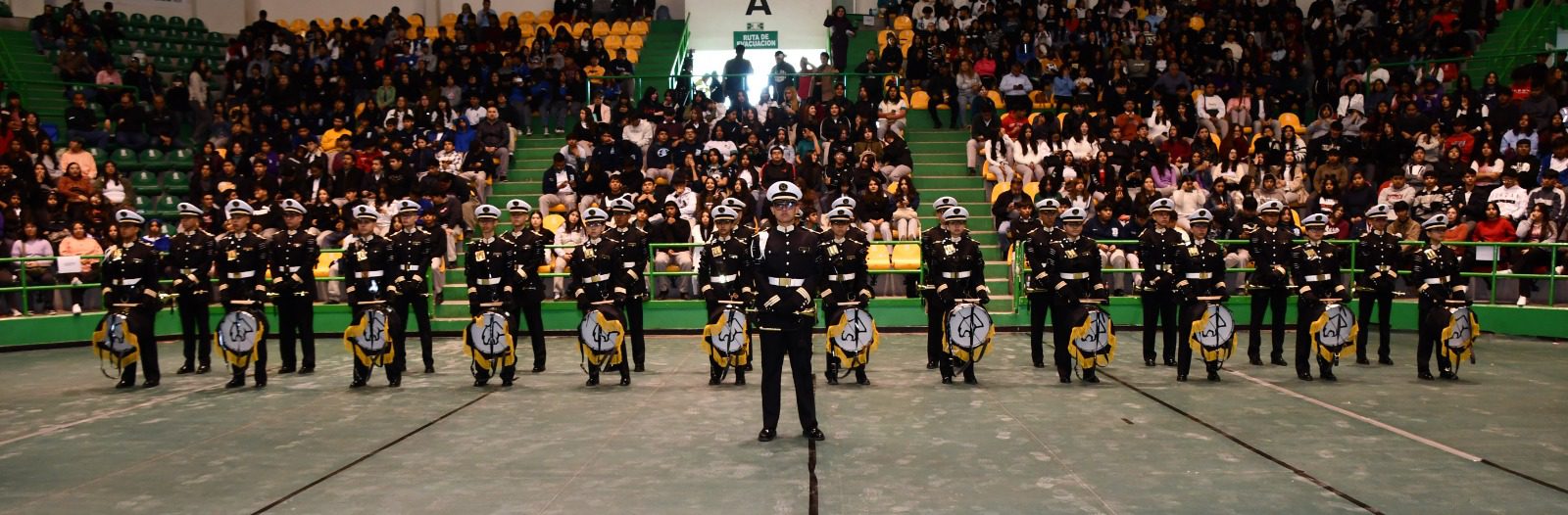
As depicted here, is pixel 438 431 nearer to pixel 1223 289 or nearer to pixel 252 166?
pixel 1223 289

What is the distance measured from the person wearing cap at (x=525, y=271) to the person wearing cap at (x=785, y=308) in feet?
12.9

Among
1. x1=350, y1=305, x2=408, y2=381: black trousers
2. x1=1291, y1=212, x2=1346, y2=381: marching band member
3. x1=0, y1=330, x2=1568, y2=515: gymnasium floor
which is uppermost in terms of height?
x1=1291, y1=212, x2=1346, y2=381: marching band member

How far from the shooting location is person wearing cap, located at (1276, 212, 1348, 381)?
11.4 meters

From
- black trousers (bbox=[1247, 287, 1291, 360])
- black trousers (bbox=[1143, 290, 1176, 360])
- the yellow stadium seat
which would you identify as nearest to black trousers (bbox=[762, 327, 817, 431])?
black trousers (bbox=[1143, 290, 1176, 360])

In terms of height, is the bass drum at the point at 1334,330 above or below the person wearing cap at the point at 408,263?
below

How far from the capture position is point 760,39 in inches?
1014

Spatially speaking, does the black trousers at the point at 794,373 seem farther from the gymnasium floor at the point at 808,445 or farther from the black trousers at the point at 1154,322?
the black trousers at the point at 1154,322

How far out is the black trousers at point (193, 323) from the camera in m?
12.4

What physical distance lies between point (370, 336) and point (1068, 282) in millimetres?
6990

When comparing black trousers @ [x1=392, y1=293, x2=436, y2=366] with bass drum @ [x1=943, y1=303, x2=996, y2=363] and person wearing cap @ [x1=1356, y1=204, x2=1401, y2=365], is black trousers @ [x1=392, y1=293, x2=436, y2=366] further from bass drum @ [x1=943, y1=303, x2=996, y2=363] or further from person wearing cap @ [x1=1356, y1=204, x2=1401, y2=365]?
person wearing cap @ [x1=1356, y1=204, x2=1401, y2=365]

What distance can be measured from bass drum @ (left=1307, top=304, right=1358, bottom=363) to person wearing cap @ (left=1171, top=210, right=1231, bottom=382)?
92 cm

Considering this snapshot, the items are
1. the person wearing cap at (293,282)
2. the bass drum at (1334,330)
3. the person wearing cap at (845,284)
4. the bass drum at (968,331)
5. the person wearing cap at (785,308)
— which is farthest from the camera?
the person wearing cap at (293,282)

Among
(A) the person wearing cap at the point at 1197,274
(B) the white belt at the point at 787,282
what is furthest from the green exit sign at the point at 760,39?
(B) the white belt at the point at 787,282

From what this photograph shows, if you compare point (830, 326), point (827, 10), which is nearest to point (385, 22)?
point (827, 10)
